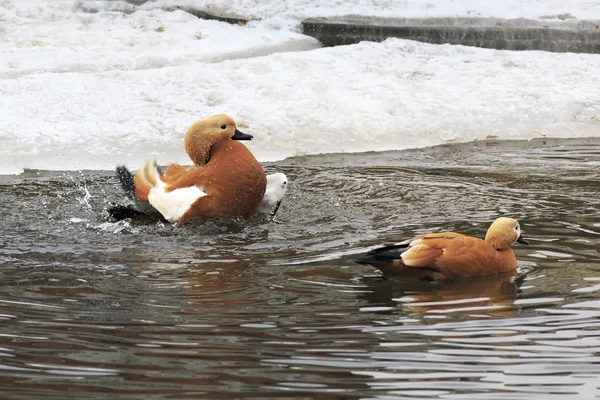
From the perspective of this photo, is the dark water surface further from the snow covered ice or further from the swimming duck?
the snow covered ice

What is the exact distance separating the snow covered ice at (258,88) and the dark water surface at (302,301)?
157cm

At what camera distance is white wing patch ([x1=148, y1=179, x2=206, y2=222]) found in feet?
Result: 22.4

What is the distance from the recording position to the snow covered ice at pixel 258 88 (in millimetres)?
9672

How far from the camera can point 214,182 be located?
6863 mm

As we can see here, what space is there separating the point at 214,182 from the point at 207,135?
0.36 metres

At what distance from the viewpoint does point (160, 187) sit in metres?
7.25

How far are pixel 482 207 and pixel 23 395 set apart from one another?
4292 mm

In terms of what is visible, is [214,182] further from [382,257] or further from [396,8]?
[396,8]

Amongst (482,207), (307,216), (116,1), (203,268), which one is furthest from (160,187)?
(116,1)

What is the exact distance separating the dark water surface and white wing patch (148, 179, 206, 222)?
13 centimetres

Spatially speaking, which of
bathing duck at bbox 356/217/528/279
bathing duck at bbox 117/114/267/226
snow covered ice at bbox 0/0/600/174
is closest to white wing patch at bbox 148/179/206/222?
bathing duck at bbox 117/114/267/226

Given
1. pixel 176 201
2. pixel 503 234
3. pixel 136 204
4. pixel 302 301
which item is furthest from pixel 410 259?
pixel 136 204

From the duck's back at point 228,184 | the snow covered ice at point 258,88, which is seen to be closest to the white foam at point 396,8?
the snow covered ice at point 258,88

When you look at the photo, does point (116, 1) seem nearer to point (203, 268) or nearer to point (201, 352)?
point (203, 268)
